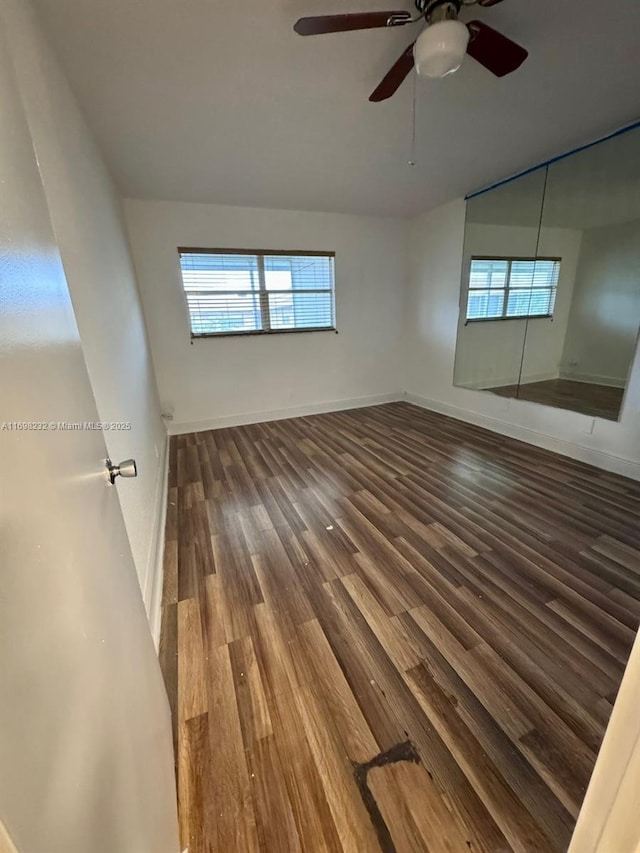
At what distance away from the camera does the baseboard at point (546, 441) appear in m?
2.77

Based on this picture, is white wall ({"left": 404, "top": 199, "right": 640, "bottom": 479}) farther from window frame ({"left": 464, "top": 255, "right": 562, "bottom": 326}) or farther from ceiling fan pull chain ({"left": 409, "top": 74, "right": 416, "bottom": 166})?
ceiling fan pull chain ({"left": 409, "top": 74, "right": 416, "bottom": 166})

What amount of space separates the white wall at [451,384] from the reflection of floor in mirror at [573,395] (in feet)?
0.24

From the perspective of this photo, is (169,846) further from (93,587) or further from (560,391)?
(560,391)

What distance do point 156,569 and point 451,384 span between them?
3964 millimetres

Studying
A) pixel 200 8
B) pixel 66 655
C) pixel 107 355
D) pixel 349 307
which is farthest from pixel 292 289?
pixel 66 655

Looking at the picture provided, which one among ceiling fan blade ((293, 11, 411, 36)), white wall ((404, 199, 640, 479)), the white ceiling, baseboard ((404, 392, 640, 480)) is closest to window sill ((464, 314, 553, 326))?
white wall ((404, 199, 640, 479))

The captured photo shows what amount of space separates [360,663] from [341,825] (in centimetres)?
44

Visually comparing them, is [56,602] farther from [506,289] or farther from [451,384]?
[506,289]

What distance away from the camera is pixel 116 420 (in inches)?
59.4

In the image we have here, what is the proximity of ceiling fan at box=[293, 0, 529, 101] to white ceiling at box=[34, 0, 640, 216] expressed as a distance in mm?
168

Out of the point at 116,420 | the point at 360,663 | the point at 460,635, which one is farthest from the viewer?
the point at 116,420

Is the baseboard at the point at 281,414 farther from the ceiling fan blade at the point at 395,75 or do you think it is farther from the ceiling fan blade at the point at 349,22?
the ceiling fan blade at the point at 349,22

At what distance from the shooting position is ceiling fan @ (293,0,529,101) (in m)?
1.35

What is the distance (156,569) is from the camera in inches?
67.0
